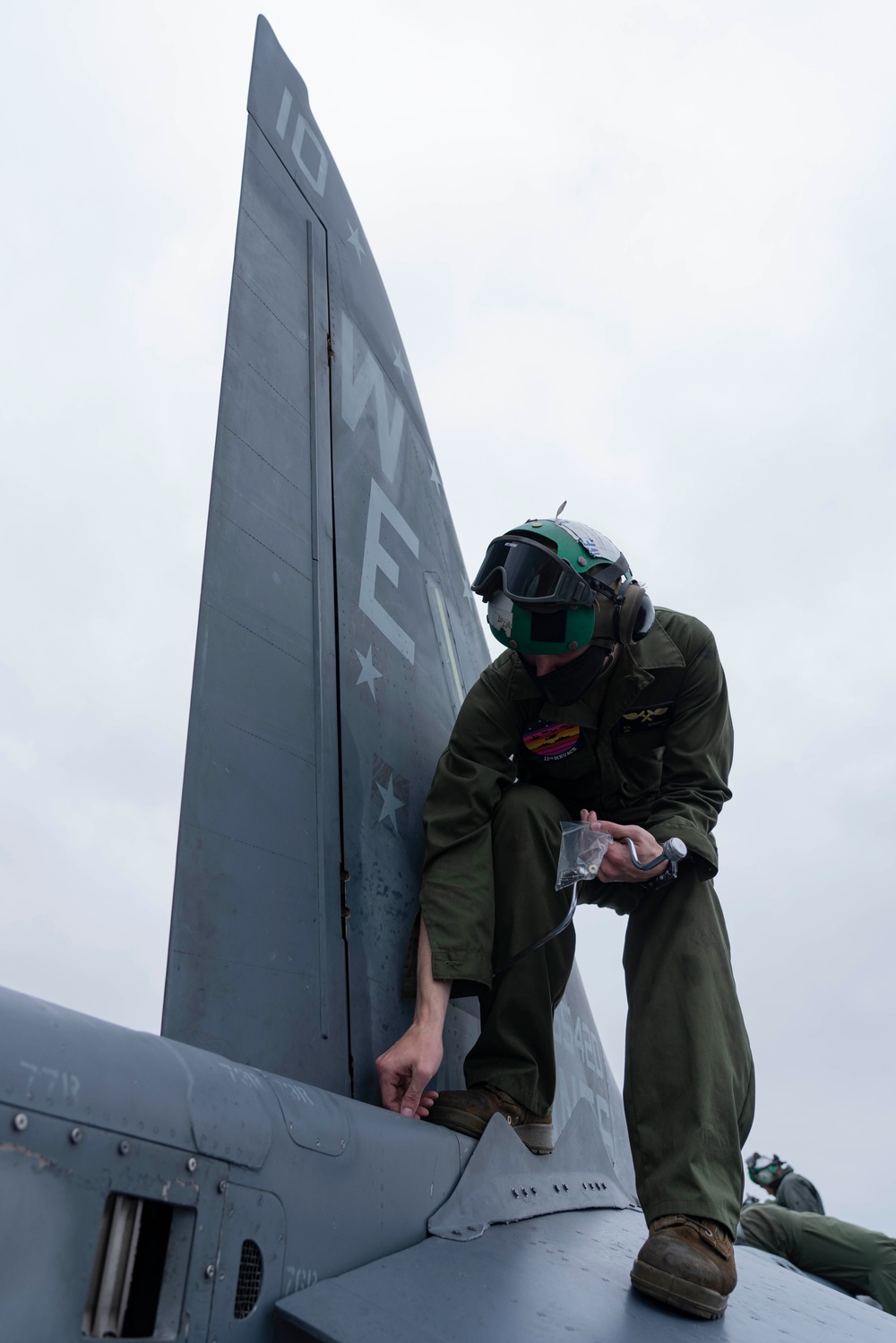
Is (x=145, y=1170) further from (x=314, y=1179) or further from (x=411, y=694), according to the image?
(x=411, y=694)

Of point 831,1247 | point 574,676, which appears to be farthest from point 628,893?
point 831,1247

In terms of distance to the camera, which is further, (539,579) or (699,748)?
(699,748)

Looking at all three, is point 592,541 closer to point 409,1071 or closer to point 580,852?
point 580,852

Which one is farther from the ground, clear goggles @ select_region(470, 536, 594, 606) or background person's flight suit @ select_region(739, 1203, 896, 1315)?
clear goggles @ select_region(470, 536, 594, 606)

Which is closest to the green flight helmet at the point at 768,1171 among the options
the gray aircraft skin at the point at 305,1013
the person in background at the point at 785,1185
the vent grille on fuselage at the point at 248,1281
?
the person in background at the point at 785,1185

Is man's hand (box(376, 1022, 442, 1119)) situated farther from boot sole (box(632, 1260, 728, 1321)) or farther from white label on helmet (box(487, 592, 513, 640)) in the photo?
white label on helmet (box(487, 592, 513, 640))

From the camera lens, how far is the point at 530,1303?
4.50ft

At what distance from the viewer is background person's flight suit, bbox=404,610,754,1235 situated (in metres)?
1.82

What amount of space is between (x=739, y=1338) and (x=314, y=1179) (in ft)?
2.50

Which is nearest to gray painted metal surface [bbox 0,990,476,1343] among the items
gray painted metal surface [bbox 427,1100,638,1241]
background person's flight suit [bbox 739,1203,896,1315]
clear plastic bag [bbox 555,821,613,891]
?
gray painted metal surface [bbox 427,1100,638,1241]

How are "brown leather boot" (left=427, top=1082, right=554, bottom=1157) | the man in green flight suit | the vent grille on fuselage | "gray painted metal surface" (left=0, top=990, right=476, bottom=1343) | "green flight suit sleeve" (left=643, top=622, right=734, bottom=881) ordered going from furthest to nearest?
"green flight suit sleeve" (left=643, top=622, right=734, bottom=881) < "brown leather boot" (left=427, top=1082, right=554, bottom=1157) < the man in green flight suit < the vent grille on fuselage < "gray painted metal surface" (left=0, top=990, right=476, bottom=1343)

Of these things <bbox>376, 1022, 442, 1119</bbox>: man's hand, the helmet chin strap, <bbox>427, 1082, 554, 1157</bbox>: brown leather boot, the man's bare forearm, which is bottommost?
<bbox>427, 1082, 554, 1157</bbox>: brown leather boot

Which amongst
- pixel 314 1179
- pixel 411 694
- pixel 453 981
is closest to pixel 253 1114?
pixel 314 1179

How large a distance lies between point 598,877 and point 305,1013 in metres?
0.69
